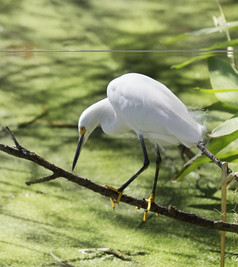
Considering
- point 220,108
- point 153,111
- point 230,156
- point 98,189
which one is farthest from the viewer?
point 220,108

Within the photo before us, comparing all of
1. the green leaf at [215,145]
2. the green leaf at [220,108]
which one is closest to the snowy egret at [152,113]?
the green leaf at [215,145]

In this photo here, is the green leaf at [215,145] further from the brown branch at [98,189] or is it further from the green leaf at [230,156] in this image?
the brown branch at [98,189]

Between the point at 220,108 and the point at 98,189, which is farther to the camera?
the point at 220,108

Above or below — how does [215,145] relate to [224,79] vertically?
below

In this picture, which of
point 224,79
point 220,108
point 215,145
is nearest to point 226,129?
point 215,145

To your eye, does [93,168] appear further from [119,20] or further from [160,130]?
[119,20]

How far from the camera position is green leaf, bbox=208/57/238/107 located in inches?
90.0

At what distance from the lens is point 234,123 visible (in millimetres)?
1860

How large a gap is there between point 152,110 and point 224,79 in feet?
2.18

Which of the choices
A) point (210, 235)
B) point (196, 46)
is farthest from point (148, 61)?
point (210, 235)

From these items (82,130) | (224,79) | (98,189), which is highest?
(224,79)

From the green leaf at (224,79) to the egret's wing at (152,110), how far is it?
486 millimetres

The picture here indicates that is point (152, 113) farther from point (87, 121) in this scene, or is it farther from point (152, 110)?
point (87, 121)

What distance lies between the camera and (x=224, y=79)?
2.35 metres
